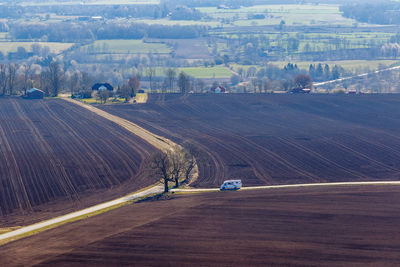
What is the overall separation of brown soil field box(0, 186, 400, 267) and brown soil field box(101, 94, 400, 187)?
11.0m

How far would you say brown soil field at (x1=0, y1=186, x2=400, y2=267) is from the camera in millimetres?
38562

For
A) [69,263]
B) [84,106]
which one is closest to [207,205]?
[69,263]

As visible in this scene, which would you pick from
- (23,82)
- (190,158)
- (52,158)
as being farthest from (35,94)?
(190,158)

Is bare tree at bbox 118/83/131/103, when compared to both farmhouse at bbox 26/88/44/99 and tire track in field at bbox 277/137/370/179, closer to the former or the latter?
farmhouse at bbox 26/88/44/99

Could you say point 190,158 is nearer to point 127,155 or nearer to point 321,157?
point 127,155

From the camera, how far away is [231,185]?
58.2 m

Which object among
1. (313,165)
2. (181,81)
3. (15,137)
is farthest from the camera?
(181,81)

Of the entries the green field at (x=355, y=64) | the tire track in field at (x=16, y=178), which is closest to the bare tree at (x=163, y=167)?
the tire track in field at (x=16, y=178)

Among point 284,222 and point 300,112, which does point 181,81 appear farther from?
point 284,222

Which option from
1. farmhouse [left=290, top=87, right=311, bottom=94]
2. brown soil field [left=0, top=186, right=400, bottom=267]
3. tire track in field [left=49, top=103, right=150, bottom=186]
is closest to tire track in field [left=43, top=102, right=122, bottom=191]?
tire track in field [left=49, top=103, right=150, bottom=186]

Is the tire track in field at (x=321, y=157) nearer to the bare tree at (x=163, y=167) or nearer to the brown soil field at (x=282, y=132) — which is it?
the brown soil field at (x=282, y=132)

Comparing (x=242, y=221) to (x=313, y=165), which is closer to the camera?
(x=242, y=221)

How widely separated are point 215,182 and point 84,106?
175 ft

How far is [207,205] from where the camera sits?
50000 mm
